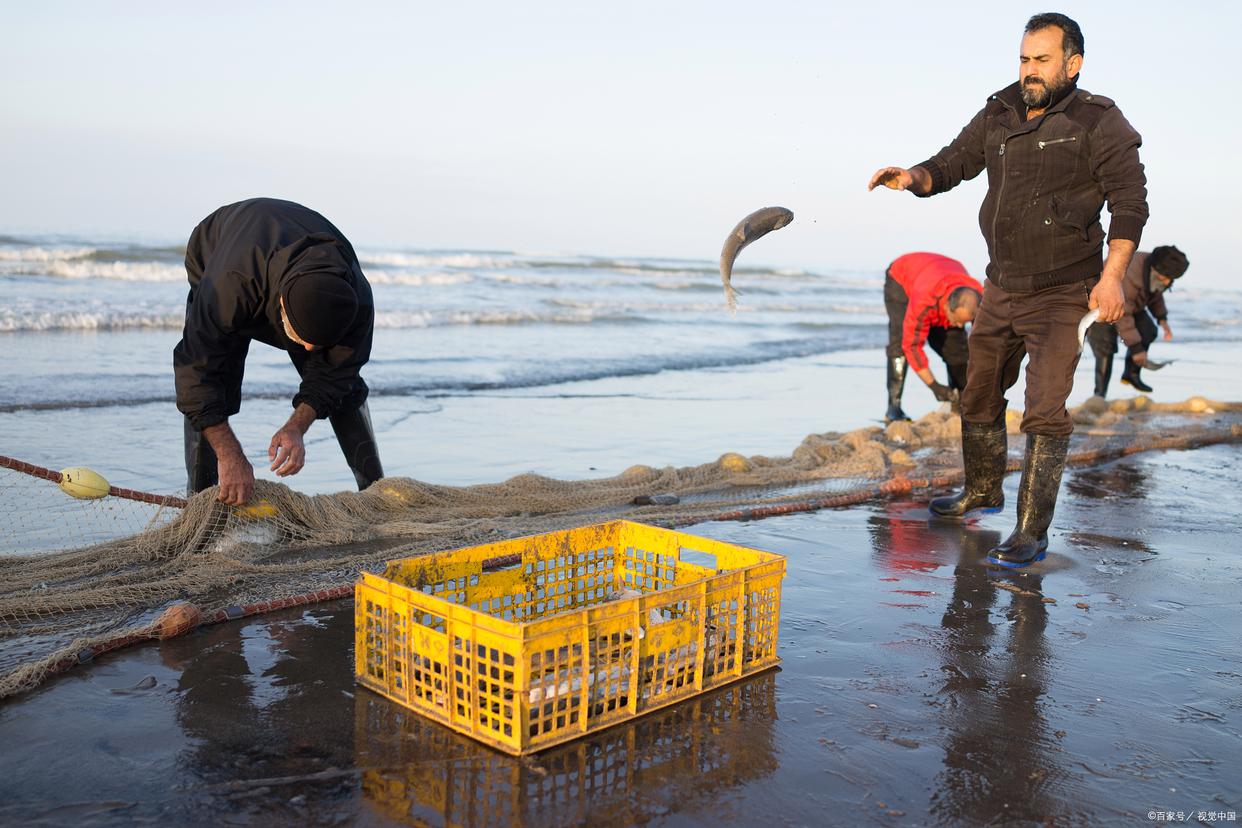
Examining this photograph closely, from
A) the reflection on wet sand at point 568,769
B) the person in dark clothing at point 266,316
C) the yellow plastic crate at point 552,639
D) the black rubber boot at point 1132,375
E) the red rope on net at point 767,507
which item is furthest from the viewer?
the black rubber boot at point 1132,375

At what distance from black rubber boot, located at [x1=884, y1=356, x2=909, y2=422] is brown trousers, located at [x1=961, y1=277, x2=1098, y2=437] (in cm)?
480

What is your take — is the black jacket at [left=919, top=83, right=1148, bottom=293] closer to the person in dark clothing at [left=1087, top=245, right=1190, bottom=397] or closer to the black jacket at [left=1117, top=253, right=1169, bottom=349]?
the person in dark clothing at [left=1087, top=245, right=1190, bottom=397]

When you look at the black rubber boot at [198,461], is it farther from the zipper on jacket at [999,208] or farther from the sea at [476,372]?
the zipper on jacket at [999,208]

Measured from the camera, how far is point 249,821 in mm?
2270

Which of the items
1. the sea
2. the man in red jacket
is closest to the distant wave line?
the sea

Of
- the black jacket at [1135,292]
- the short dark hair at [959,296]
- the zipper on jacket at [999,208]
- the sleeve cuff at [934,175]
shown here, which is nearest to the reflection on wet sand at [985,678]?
the zipper on jacket at [999,208]

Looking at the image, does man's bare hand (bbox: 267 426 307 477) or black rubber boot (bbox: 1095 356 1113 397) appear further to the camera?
black rubber boot (bbox: 1095 356 1113 397)

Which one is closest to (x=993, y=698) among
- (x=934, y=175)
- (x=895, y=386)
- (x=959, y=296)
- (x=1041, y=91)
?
(x=1041, y=91)

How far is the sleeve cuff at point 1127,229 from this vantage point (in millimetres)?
4215

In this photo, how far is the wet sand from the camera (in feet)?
7.84

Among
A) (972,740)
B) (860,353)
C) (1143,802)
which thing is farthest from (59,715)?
(860,353)

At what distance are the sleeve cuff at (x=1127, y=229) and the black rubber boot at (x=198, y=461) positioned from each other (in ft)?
12.9

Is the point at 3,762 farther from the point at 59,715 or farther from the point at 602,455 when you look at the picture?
the point at 602,455

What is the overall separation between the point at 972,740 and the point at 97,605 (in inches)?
113
